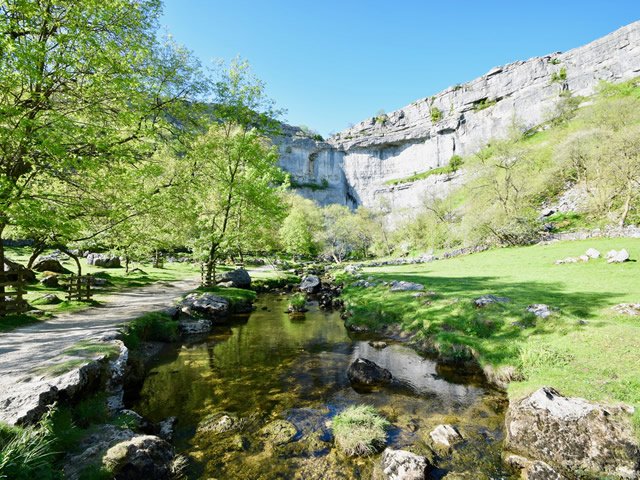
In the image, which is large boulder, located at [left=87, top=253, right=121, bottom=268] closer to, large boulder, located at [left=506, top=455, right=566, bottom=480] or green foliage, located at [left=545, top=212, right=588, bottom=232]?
large boulder, located at [left=506, top=455, right=566, bottom=480]

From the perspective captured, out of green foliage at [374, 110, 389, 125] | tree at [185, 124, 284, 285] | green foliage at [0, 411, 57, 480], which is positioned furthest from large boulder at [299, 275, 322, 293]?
green foliage at [374, 110, 389, 125]

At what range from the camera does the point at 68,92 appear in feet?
Answer: 43.2

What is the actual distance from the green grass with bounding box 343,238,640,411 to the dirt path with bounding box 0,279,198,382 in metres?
12.5

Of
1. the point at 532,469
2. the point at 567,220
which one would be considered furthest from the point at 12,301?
the point at 567,220

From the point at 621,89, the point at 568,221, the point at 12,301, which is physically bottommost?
the point at 12,301

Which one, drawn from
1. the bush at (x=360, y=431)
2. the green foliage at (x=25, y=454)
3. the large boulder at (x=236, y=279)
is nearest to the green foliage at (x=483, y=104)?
the large boulder at (x=236, y=279)

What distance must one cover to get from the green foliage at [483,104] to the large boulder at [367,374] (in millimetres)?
133375

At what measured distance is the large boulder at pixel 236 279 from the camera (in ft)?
94.9

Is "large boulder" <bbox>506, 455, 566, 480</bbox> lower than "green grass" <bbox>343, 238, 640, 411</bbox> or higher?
lower

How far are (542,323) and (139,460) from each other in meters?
13.8

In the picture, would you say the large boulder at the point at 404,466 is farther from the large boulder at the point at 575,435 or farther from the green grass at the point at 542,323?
the green grass at the point at 542,323

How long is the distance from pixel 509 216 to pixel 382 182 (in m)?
96.4

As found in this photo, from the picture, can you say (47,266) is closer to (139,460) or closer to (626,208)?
(139,460)

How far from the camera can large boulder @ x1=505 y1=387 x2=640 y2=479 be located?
6.18 metres
